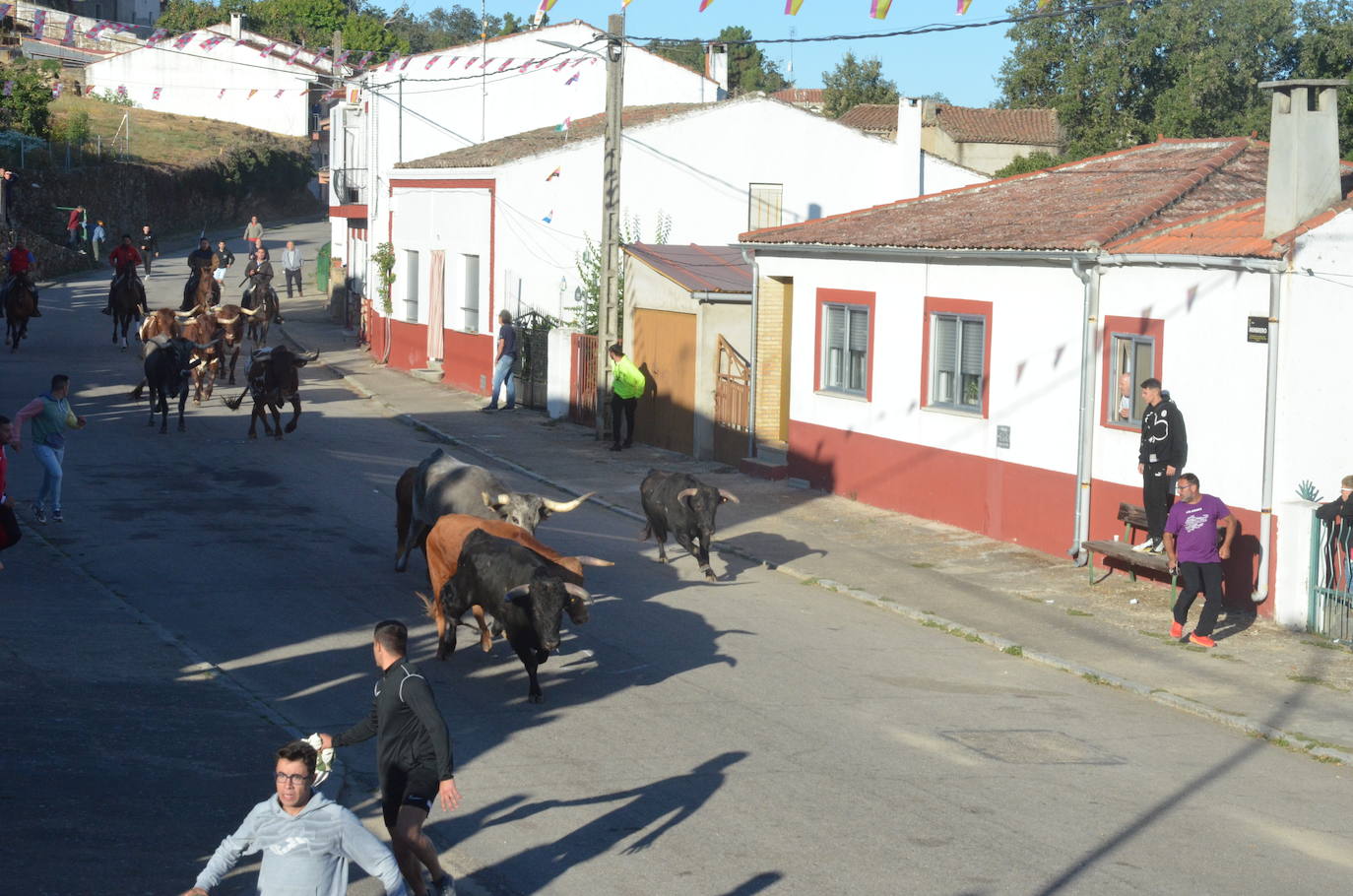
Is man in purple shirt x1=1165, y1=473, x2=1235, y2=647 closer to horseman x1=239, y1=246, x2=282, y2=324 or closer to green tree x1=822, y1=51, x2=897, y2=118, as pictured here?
horseman x1=239, y1=246, x2=282, y2=324

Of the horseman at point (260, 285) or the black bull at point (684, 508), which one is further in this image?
the horseman at point (260, 285)

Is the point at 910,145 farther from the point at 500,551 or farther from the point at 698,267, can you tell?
the point at 500,551

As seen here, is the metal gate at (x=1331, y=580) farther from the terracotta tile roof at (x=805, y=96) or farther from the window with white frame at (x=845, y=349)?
the terracotta tile roof at (x=805, y=96)

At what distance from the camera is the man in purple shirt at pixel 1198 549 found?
14.0 metres

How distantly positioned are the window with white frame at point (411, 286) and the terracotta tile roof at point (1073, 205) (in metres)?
15.2

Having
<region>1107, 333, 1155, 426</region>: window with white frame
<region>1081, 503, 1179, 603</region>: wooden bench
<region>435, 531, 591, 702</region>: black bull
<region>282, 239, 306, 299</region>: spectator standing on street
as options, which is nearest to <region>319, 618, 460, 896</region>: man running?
<region>435, 531, 591, 702</region>: black bull

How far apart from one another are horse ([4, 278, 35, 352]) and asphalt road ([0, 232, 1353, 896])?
1820 cm

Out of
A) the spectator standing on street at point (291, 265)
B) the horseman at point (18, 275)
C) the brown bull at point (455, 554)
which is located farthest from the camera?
the spectator standing on street at point (291, 265)

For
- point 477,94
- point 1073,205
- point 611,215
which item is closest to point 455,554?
point 1073,205

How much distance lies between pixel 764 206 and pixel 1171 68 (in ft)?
104

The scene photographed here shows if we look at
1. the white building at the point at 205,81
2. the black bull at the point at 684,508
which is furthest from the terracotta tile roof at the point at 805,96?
the black bull at the point at 684,508

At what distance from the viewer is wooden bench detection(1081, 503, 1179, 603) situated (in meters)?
15.6

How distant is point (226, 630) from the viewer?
13633mm

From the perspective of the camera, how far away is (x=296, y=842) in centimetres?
610
